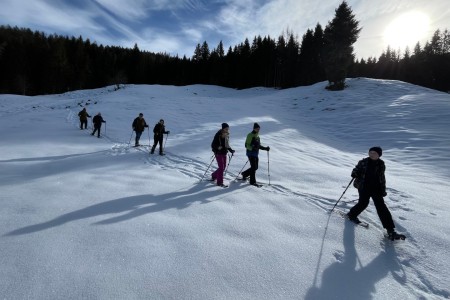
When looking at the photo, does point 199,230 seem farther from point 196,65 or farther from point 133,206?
point 196,65

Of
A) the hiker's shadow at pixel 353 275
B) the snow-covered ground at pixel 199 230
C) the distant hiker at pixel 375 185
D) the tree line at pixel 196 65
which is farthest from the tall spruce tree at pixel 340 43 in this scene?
the hiker's shadow at pixel 353 275

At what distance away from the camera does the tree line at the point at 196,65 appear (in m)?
54.0

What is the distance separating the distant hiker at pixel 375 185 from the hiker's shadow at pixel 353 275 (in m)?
0.50

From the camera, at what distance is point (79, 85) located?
6181 centimetres

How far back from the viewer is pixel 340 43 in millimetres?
35688

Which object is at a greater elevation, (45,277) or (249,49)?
(249,49)

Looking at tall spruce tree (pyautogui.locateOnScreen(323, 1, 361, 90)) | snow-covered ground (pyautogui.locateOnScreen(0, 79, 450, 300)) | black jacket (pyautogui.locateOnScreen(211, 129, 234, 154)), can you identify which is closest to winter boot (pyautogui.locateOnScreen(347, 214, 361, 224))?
snow-covered ground (pyautogui.locateOnScreen(0, 79, 450, 300))

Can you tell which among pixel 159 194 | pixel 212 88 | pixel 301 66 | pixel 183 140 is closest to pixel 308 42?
pixel 301 66

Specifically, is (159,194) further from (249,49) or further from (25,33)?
(25,33)

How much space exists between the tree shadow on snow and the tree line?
46509 mm

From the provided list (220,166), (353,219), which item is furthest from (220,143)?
(353,219)

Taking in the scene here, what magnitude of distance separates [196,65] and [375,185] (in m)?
69.9

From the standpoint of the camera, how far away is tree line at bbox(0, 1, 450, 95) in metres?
54.0

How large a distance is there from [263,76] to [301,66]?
8458mm
